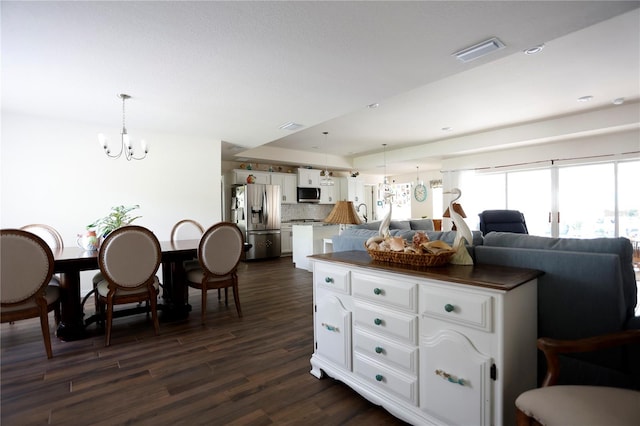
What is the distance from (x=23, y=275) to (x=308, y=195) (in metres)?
6.45

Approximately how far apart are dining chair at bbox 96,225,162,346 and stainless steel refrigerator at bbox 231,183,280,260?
413 centimetres

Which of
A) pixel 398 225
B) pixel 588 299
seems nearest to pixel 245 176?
pixel 398 225

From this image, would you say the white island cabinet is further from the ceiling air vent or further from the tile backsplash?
the tile backsplash

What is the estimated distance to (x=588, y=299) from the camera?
1580 millimetres

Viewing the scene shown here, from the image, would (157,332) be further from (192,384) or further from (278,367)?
(278,367)

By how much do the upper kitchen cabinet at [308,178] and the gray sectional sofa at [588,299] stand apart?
6.73m

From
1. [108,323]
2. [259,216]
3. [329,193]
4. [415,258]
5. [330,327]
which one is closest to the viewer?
[415,258]

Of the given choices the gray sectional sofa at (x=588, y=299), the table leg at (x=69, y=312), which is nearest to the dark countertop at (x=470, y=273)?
the gray sectional sofa at (x=588, y=299)

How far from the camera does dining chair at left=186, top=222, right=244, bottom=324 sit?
10.4ft

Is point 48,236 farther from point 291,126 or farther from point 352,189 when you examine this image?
point 352,189

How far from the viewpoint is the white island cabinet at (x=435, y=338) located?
4.32 ft

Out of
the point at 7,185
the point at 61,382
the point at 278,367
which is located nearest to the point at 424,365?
the point at 278,367

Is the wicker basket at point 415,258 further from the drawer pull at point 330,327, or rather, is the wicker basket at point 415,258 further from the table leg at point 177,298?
the table leg at point 177,298

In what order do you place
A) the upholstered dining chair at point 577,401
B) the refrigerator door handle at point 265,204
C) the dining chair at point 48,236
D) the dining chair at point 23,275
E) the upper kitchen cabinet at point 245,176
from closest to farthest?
1. the upholstered dining chair at point 577,401
2. the dining chair at point 23,275
3. the dining chair at point 48,236
4. the refrigerator door handle at point 265,204
5. the upper kitchen cabinet at point 245,176
